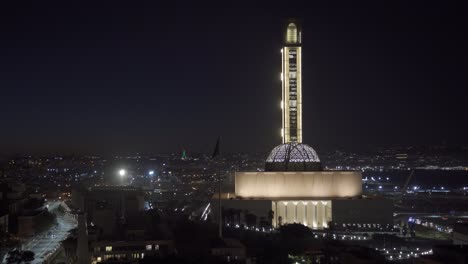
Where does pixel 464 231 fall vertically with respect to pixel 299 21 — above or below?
below

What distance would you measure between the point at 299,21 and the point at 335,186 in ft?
44.8

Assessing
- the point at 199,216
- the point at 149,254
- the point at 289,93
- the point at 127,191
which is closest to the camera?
the point at 149,254

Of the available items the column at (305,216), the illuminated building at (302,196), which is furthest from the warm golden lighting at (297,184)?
the column at (305,216)

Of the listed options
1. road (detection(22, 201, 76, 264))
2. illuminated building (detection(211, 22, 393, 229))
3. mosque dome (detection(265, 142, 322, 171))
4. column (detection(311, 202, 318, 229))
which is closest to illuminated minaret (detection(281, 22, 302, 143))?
illuminated building (detection(211, 22, 393, 229))

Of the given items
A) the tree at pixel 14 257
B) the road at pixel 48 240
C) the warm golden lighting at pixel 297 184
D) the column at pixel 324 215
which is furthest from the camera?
the warm golden lighting at pixel 297 184

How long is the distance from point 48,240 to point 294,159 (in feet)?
64.0

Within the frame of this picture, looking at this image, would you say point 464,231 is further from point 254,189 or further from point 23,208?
point 23,208

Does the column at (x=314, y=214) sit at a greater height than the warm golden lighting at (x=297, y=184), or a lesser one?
lesser

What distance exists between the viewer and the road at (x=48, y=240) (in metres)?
50.3

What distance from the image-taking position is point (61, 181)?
13800cm

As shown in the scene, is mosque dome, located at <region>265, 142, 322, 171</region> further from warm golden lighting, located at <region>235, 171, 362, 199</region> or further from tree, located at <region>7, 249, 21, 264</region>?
tree, located at <region>7, 249, 21, 264</region>

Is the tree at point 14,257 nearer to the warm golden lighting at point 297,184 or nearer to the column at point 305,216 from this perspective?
the warm golden lighting at point 297,184

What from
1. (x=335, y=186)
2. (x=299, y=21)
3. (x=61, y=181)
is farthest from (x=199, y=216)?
(x=61, y=181)

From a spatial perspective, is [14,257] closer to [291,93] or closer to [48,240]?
[48,240]
